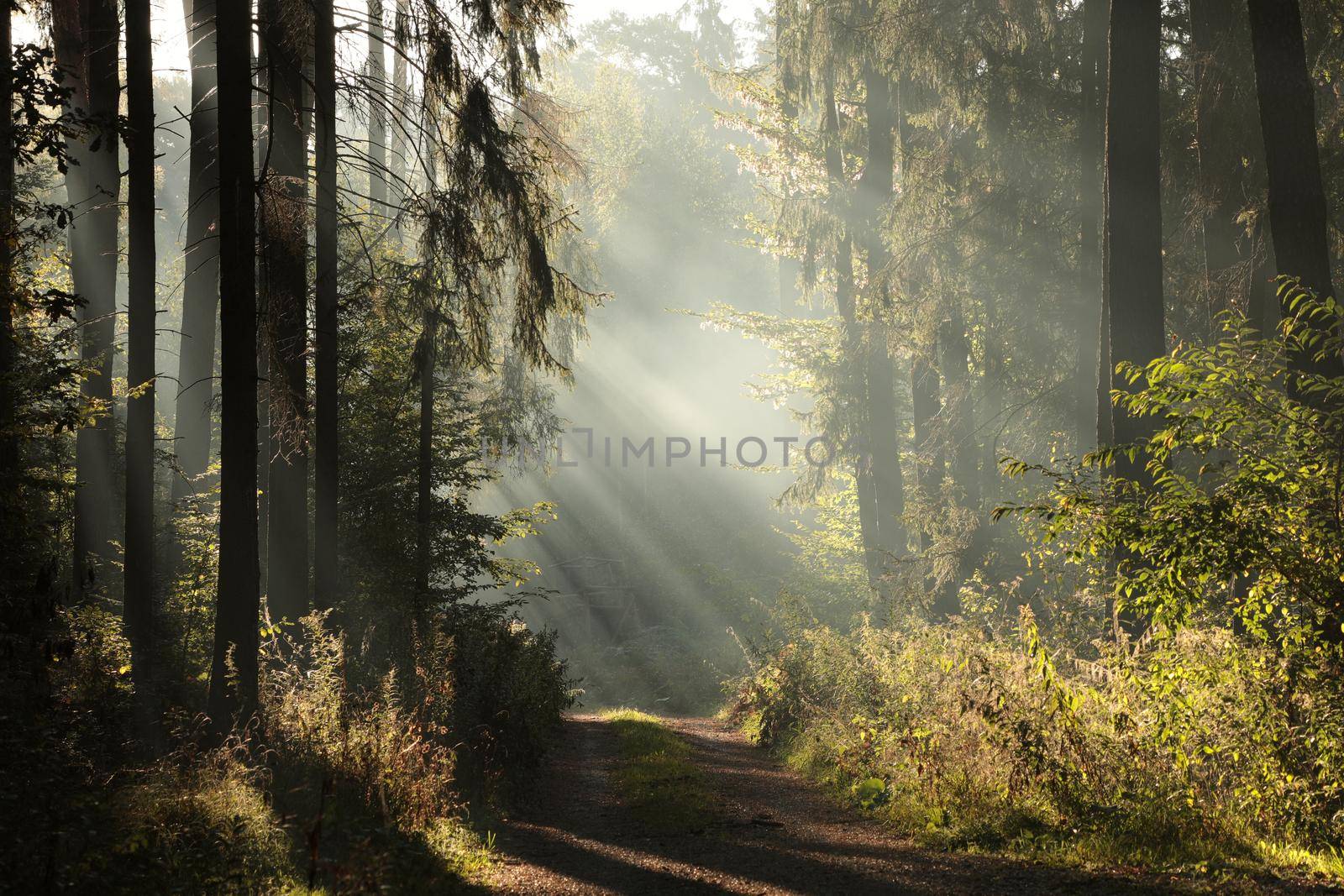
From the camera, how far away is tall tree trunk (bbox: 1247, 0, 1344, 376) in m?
9.24

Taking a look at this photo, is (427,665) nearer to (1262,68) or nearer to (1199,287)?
(1262,68)

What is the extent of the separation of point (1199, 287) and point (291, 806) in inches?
552

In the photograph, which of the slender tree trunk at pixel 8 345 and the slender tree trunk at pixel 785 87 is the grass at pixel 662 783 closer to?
the slender tree trunk at pixel 8 345

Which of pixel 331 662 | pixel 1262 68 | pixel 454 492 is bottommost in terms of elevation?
pixel 331 662

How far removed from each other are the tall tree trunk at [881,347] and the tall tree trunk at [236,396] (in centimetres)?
1339

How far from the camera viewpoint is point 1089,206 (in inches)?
655

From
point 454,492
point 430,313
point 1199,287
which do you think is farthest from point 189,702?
point 1199,287

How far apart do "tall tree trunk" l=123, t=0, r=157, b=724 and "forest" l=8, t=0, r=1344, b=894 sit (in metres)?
0.06

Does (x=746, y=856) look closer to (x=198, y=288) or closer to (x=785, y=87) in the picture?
(x=198, y=288)

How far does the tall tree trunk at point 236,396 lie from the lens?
8.20 meters

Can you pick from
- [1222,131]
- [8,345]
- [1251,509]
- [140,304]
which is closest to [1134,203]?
[1222,131]

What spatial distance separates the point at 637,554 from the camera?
36531 millimetres

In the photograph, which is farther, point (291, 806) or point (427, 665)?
point (427, 665)

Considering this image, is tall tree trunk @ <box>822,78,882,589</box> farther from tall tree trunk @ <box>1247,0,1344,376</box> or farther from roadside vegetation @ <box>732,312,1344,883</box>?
roadside vegetation @ <box>732,312,1344,883</box>
